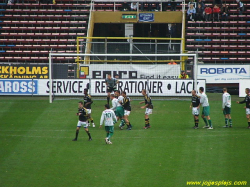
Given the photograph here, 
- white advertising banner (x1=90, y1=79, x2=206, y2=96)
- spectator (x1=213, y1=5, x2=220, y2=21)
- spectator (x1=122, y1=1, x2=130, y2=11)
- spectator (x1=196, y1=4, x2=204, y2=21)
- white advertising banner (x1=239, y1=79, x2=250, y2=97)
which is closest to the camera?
white advertising banner (x1=90, y1=79, x2=206, y2=96)

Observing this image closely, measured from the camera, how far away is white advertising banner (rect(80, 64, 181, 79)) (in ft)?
105

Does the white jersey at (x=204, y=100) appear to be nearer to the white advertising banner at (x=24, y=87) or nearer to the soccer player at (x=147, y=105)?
the soccer player at (x=147, y=105)

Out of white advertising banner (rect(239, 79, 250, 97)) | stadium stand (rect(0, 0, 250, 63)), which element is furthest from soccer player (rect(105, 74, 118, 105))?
stadium stand (rect(0, 0, 250, 63))

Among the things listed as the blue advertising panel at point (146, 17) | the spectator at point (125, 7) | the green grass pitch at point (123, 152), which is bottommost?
the green grass pitch at point (123, 152)

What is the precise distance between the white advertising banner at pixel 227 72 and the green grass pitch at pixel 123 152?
254 inches

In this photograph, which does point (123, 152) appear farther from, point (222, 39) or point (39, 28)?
point (39, 28)

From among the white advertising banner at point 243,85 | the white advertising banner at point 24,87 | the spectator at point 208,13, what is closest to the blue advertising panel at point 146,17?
the spectator at point 208,13

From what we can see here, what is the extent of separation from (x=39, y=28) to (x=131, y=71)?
38.0 ft

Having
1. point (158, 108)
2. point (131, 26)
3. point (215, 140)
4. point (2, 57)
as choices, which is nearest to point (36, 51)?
point (2, 57)

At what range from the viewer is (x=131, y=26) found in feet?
132

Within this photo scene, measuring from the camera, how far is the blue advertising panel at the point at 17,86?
31703 millimetres

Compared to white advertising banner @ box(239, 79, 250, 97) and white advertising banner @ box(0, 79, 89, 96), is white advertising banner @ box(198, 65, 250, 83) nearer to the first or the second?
white advertising banner @ box(239, 79, 250, 97)

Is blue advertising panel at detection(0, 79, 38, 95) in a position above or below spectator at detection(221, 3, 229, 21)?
below

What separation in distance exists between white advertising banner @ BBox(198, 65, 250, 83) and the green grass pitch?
6441 mm
